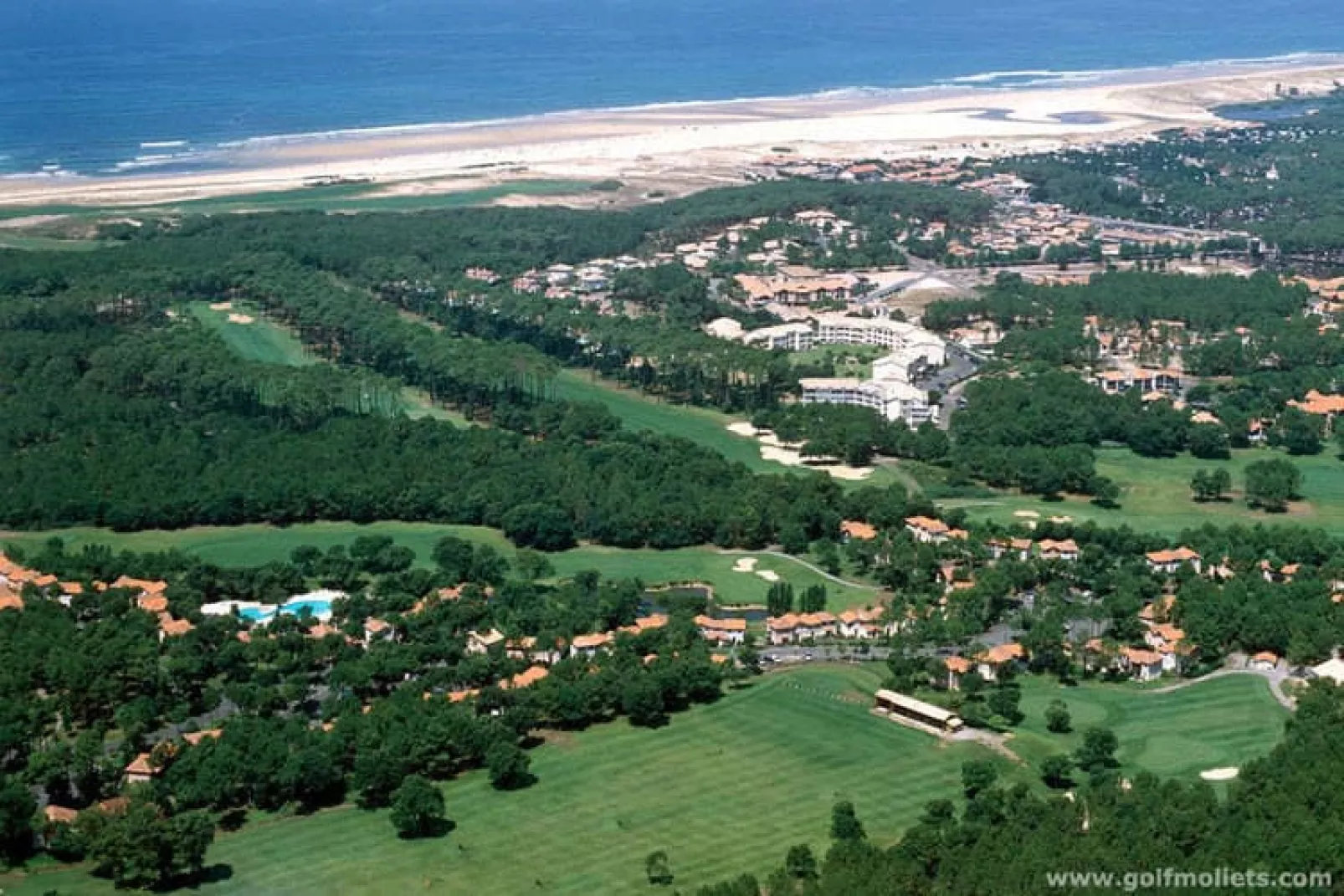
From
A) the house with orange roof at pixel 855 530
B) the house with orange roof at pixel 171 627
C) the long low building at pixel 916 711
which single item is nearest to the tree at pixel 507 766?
the long low building at pixel 916 711

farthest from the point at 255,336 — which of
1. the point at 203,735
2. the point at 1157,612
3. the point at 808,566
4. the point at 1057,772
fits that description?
the point at 1057,772

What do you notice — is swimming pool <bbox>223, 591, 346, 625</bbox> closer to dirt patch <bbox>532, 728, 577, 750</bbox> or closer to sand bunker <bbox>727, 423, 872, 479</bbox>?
dirt patch <bbox>532, 728, 577, 750</bbox>

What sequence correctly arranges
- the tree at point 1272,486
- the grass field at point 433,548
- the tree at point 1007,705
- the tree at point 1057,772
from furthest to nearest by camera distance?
the tree at point 1272,486, the grass field at point 433,548, the tree at point 1007,705, the tree at point 1057,772

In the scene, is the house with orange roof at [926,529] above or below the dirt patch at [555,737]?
above

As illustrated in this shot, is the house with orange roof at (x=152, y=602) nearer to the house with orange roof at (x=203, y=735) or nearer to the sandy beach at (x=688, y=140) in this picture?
Answer: the house with orange roof at (x=203, y=735)

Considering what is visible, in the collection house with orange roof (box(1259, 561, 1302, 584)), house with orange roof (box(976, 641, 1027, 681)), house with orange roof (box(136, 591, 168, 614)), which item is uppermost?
house with orange roof (box(136, 591, 168, 614))

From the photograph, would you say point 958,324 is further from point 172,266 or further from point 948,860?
point 948,860

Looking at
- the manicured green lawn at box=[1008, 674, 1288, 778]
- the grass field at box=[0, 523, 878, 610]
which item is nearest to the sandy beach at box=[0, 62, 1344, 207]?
the grass field at box=[0, 523, 878, 610]
